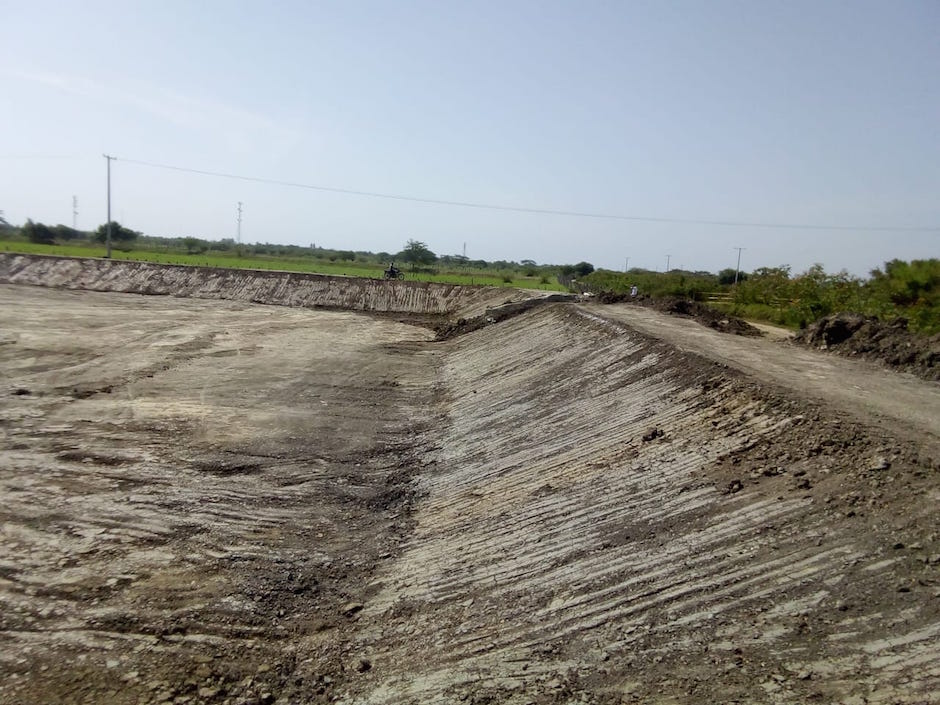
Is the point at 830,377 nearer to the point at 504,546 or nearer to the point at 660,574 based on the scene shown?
the point at 504,546

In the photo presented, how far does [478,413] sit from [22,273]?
44579 millimetres

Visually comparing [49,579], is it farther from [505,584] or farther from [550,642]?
[550,642]

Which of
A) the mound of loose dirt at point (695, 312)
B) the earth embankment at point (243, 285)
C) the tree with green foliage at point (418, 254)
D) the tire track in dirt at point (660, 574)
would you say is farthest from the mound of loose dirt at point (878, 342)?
the tree with green foliage at point (418, 254)

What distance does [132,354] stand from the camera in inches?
943

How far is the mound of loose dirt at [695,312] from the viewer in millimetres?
22625

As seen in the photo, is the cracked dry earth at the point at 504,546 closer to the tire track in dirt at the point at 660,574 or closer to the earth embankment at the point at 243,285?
the tire track in dirt at the point at 660,574

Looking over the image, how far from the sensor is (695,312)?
84.2ft

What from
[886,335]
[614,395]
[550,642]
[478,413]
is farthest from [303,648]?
[886,335]

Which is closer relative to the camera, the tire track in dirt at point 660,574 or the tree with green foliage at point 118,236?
the tire track in dirt at point 660,574

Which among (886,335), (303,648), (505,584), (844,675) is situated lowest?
(303,648)

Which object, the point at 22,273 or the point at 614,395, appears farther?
the point at 22,273

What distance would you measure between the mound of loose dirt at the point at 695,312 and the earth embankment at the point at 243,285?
39.3ft

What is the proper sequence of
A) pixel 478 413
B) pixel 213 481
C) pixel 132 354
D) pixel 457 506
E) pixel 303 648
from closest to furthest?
pixel 303 648
pixel 457 506
pixel 213 481
pixel 478 413
pixel 132 354

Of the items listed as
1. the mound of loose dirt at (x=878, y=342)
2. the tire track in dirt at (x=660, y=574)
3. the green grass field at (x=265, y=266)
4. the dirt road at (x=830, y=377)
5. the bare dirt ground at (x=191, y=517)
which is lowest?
the bare dirt ground at (x=191, y=517)
